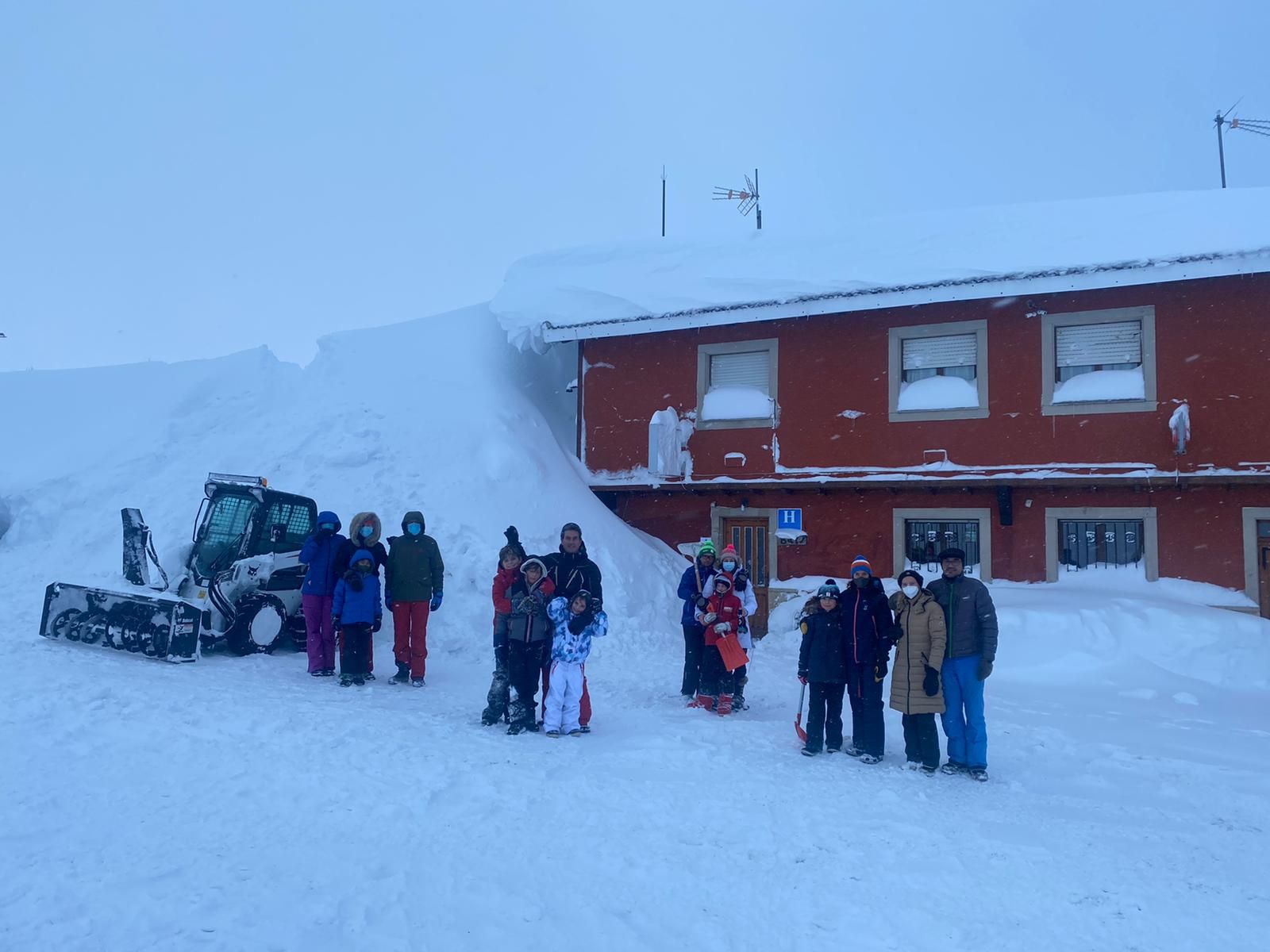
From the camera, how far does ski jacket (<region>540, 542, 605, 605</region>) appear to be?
7.44 m

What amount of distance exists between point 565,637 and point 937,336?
9.13 m

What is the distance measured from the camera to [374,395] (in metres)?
15.8

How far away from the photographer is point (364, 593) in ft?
29.2

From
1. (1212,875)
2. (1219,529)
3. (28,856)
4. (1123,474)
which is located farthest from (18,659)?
(1219,529)

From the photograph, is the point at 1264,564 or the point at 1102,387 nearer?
the point at 1264,564

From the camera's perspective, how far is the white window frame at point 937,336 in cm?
1343

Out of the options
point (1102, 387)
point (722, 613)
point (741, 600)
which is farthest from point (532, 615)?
point (1102, 387)

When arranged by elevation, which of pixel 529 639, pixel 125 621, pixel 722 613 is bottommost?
pixel 125 621

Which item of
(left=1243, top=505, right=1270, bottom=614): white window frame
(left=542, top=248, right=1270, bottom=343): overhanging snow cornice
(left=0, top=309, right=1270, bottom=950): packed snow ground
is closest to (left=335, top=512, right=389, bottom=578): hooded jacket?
(left=0, top=309, right=1270, bottom=950): packed snow ground

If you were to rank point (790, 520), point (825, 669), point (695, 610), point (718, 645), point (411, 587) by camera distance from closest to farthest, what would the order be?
point (825, 669) < point (718, 645) < point (695, 610) < point (411, 587) < point (790, 520)

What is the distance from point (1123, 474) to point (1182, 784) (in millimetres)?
7073

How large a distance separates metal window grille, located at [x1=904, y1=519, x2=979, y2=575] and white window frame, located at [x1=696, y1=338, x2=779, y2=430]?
2.84 meters

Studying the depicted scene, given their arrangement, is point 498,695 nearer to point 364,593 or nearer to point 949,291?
point 364,593

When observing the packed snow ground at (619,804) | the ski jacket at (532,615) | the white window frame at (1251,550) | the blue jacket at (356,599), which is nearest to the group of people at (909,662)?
the packed snow ground at (619,804)
